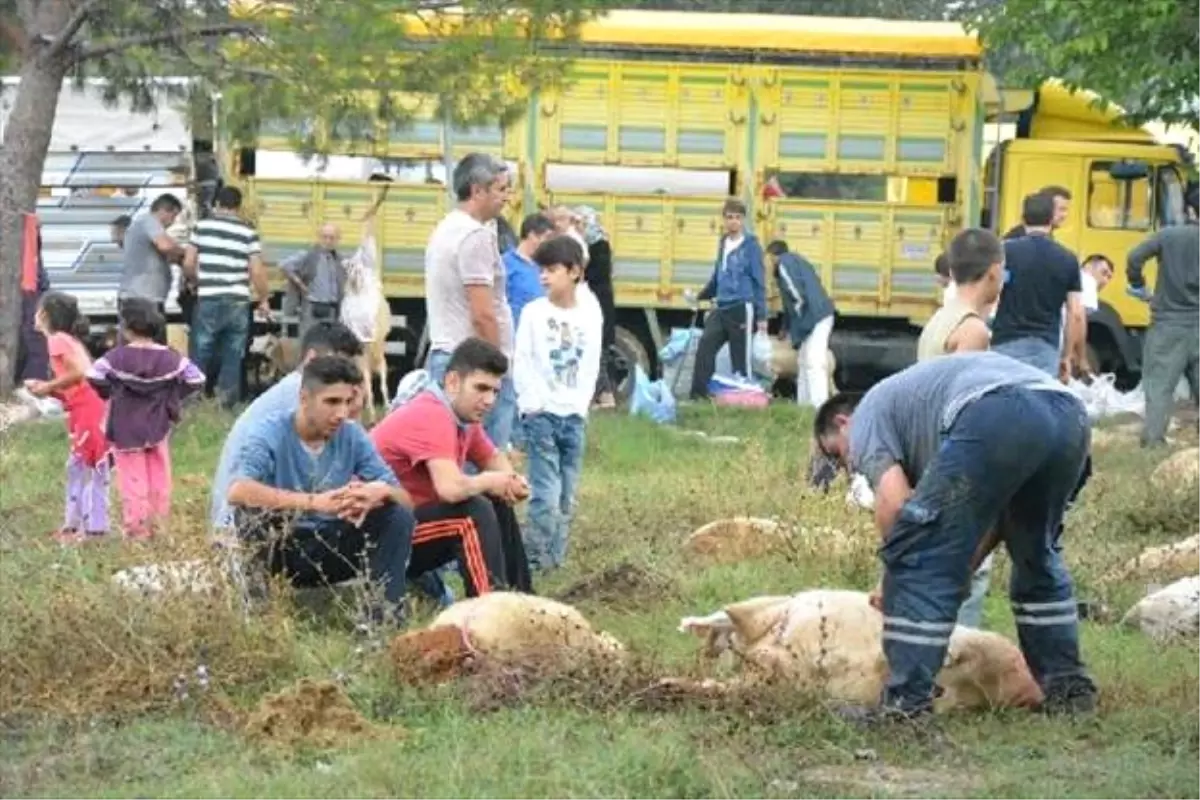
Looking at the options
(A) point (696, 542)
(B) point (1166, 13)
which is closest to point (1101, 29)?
(B) point (1166, 13)

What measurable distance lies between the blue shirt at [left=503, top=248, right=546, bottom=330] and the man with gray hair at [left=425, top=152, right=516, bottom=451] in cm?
127

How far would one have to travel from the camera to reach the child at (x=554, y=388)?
10867mm

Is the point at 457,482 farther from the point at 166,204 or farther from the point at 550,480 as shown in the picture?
the point at 166,204

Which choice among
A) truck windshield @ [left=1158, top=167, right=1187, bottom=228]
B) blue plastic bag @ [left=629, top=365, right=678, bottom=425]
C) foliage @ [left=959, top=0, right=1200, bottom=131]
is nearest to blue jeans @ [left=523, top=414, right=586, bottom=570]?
blue plastic bag @ [left=629, top=365, right=678, bottom=425]

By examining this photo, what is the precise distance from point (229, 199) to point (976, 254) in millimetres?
12191

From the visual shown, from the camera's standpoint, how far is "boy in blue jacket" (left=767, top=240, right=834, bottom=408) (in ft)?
66.8

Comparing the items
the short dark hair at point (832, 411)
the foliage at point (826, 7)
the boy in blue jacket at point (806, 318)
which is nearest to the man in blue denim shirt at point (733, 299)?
the boy in blue jacket at point (806, 318)

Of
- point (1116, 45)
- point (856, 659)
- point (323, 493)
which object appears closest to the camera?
point (856, 659)

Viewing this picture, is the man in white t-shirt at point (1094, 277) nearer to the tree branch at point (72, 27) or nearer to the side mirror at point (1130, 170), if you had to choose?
the side mirror at point (1130, 170)

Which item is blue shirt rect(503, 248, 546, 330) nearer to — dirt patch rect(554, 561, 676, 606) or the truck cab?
dirt patch rect(554, 561, 676, 606)

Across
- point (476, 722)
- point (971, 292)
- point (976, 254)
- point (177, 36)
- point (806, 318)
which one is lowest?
point (806, 318)

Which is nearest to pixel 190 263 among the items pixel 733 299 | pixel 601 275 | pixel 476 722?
pixel 601 275

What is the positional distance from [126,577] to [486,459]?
6.64 feet

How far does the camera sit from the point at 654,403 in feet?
61.5
